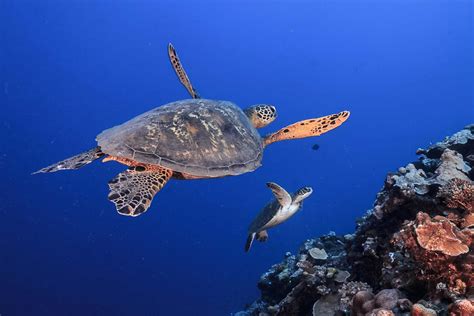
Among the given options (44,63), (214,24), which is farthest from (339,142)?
(44,63)

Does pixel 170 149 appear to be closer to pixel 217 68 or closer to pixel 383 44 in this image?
pixel 217 68

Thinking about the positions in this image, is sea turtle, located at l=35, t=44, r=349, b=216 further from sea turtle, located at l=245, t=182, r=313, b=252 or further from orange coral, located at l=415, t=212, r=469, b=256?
orange coral, located at l=415, t=212, r=469, b=256

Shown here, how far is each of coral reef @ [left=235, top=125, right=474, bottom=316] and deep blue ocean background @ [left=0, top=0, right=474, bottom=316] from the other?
22.2 metres

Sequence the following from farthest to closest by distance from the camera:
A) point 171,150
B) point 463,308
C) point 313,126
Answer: point 313,126 → point 171,150 → point 463,308

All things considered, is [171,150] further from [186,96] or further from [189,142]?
[186,96]

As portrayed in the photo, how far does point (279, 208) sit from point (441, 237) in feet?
13.1

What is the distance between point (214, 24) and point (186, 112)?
2996 inches

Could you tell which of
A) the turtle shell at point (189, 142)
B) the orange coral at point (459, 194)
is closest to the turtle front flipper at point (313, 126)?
the turtle shell at point (189, 142)

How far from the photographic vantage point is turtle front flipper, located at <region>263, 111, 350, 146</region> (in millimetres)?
5812

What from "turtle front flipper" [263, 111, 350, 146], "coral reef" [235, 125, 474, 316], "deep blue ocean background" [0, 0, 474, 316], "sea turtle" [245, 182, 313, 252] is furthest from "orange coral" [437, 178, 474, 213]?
"deep blue ocean background" [0, 0, 474, 316]

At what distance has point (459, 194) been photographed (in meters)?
3.24

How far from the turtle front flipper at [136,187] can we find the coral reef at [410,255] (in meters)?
2.14

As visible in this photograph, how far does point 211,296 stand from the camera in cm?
2736

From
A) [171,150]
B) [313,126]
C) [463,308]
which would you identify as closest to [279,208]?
[313,126]
